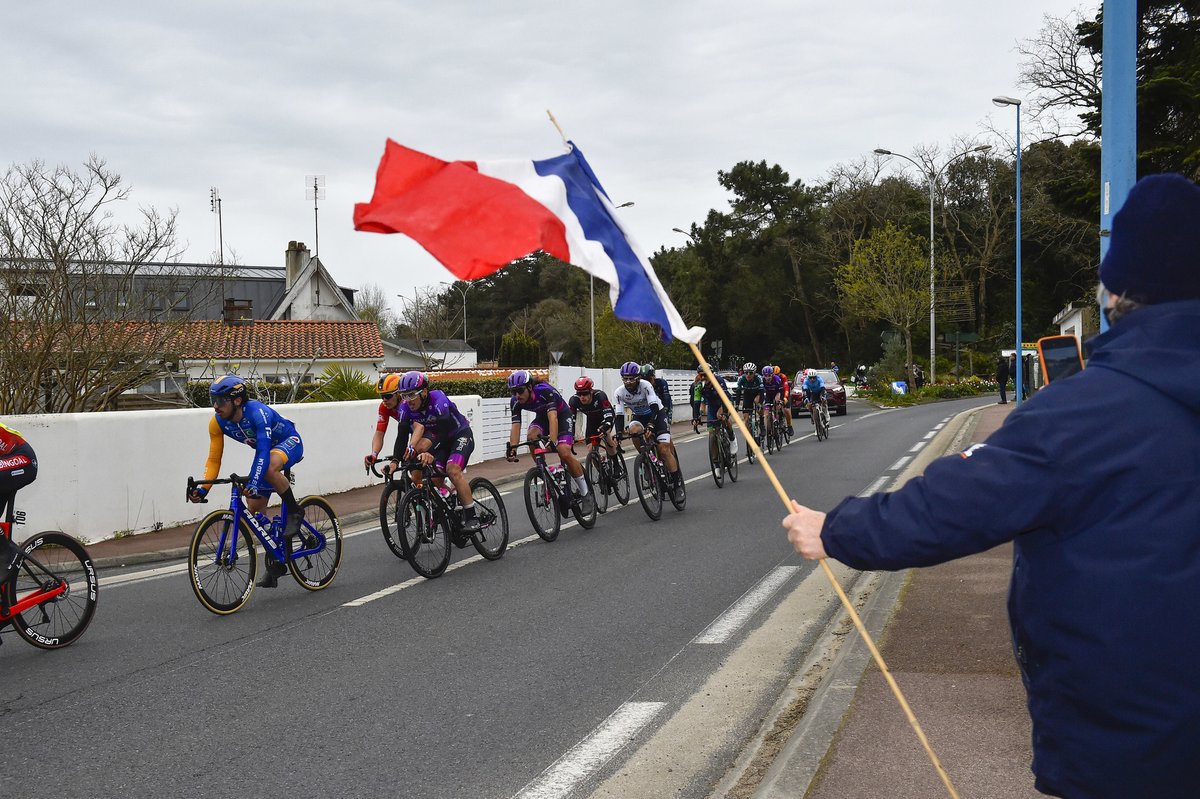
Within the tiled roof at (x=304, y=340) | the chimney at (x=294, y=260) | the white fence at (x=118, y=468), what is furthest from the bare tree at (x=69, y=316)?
the chimney at (x=294, y=260)

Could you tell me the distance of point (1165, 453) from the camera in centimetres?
191

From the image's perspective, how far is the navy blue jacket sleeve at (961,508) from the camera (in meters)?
1.97

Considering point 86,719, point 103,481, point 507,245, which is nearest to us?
point 507,245

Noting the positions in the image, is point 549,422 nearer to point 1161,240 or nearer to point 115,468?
point 115,468

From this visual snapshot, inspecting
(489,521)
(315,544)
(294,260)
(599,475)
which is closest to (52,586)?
(315,544)

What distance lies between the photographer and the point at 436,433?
994 centimetres

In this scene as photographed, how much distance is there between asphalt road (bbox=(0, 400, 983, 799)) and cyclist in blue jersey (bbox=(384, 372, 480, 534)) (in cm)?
77

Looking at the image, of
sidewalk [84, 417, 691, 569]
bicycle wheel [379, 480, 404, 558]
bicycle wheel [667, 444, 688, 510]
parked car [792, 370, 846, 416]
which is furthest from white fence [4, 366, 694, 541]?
parked car [792, 370, 846, 416]

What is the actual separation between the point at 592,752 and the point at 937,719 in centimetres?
150

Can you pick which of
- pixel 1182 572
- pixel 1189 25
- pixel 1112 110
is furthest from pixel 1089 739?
pixel 1189 25

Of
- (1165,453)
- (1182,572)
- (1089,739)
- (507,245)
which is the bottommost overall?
(1089,739)

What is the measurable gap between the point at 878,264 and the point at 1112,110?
159 ft

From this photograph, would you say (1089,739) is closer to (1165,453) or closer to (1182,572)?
(1182,572)

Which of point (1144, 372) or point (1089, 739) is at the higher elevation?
point (1144, 372)
